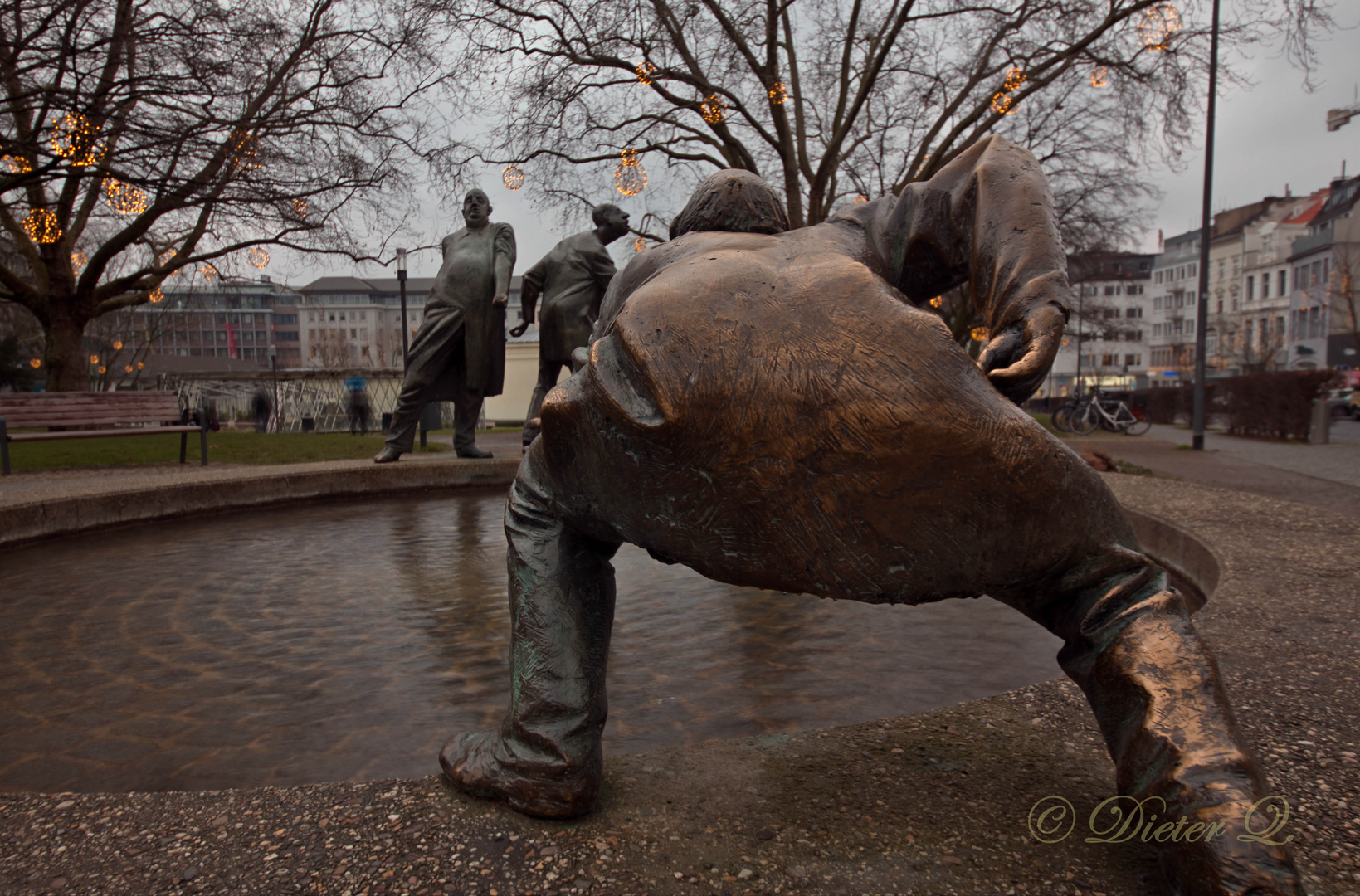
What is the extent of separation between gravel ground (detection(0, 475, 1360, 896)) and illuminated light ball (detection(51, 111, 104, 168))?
36.3 ft

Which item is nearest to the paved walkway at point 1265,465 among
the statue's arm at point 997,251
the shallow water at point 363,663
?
the shallow water at point 363,663

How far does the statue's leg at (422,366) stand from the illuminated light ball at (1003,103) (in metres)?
11.8

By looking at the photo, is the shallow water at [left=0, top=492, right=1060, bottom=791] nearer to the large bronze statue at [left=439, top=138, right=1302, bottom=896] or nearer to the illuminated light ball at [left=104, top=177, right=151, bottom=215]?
the large bronze statue at [left=439, top=138, right=1302, bottom=896]

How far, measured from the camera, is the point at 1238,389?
1823 cm

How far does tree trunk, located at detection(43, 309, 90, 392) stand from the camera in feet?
52.2

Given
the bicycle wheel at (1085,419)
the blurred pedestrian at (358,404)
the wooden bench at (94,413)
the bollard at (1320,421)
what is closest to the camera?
the wooden bench at (94,413)

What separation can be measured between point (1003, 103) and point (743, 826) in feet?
53.6

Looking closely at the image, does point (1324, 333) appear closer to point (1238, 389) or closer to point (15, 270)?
point (1238, 389)

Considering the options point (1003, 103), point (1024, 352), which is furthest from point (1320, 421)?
point (1024, 352)

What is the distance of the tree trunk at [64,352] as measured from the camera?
52.2 ft

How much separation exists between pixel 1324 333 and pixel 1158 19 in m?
43.0

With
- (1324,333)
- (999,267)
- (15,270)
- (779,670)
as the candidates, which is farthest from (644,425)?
(1324,333)

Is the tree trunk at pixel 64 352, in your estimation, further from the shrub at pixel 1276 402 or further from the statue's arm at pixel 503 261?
the shrub at pixel 1276 402

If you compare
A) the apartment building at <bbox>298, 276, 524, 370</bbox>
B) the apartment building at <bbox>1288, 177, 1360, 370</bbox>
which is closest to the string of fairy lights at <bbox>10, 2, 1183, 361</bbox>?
the apartment building at <bbox>1288, 177, 1360, 370</bbox>
